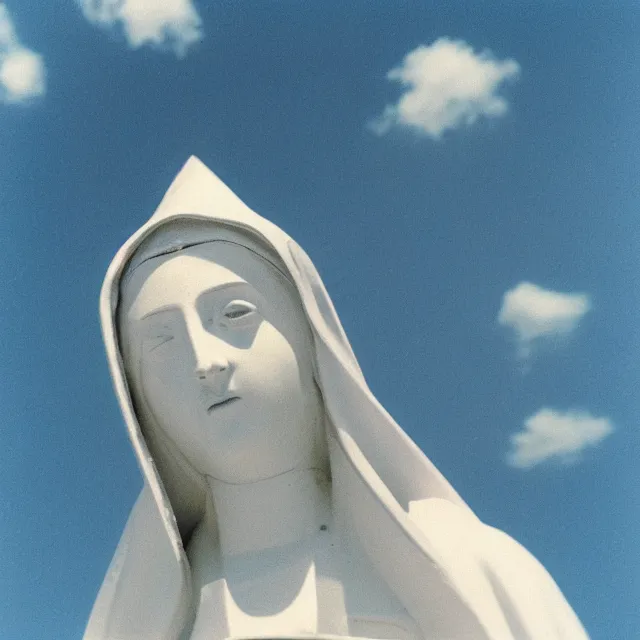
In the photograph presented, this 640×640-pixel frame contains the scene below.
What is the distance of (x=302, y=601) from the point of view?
15.4 feet

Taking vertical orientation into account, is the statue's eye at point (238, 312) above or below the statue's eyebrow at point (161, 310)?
below

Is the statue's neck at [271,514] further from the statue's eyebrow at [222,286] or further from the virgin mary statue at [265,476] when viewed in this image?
the statue's eyebrow at [222,286]

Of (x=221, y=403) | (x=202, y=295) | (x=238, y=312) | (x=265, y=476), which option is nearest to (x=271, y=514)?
(x=265, y=476)

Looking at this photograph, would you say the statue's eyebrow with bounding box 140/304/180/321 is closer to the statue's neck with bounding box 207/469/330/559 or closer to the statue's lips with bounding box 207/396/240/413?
the statue's lips with bounding box 207/396/240/413

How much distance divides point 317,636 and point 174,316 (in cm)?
152

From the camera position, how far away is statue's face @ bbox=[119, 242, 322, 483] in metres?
4.85

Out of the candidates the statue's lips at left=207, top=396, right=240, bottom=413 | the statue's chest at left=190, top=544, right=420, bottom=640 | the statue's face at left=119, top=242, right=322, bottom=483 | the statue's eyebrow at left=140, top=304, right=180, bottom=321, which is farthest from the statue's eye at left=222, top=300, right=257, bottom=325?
the statue's chest at left=190, top=544, right=420, bottom=640

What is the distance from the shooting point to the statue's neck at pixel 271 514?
4.99 meters

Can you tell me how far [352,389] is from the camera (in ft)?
16.2

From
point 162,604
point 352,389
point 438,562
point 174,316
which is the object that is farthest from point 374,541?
point 174,316

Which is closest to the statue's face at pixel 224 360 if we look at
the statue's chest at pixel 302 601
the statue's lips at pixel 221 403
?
the statue's lips at pixel 221 403

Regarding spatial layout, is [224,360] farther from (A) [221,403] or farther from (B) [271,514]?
(B) [271,514]

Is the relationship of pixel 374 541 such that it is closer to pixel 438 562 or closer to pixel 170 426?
pixel 438 562

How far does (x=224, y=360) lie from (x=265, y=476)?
0.59 meters
